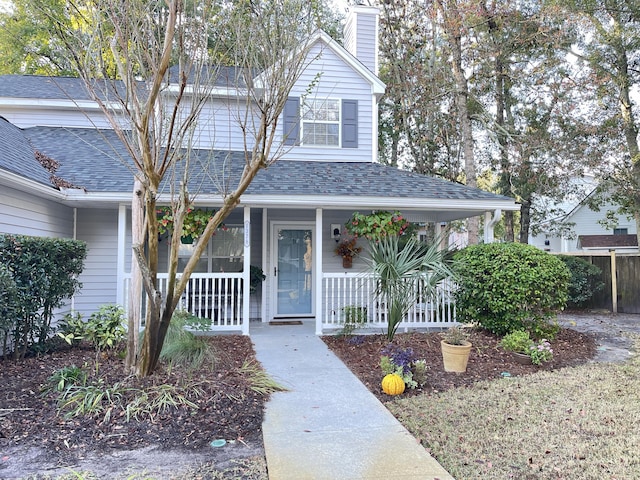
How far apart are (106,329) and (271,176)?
3.95 metres

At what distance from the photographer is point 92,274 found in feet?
27.0

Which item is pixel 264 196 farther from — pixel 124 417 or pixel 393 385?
pixel 124 417

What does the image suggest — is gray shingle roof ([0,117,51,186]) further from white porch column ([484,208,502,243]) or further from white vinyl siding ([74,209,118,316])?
white porch column ([484,208,502,243])

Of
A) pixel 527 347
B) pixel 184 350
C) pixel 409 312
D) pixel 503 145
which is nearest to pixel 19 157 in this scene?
pixel 184 350

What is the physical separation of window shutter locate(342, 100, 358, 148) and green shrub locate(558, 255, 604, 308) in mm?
6158

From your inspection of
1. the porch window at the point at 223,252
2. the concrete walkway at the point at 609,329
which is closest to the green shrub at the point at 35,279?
the porch window at the point at 223,252

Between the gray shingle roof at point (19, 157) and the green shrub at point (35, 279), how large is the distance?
1.03m

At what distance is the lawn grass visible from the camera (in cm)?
303

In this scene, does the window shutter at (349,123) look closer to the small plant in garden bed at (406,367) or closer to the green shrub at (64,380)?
the small plant in garden bed at (406,367)

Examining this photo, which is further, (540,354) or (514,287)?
(514,287)

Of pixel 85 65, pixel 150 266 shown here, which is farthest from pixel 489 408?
pixel 85 65

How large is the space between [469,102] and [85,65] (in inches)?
582

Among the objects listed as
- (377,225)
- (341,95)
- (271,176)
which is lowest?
(377,225)

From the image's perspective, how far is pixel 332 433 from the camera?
3.59 meters
